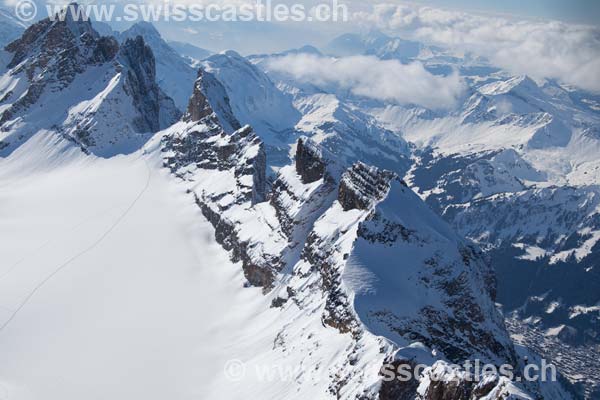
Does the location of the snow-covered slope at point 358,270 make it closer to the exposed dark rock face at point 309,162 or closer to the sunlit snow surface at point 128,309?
the exposed dark rock face at point 309,162

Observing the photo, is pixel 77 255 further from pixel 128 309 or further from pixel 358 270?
pixel 358 270

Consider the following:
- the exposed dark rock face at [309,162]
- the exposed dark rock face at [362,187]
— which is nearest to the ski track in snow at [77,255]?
the exposed dark rock face at [309,162]

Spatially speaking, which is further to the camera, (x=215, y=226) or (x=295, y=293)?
(x=215, y=226)

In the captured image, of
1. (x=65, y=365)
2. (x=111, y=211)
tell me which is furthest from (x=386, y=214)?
(x=111, y=211)

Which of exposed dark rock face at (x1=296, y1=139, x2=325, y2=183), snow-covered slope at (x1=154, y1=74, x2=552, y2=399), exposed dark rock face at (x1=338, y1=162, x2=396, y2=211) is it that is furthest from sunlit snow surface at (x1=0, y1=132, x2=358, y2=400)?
exposed dark rock face at (x1=296, y1=139, x2=325, y2=183)

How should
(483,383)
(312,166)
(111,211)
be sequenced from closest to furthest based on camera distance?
(483,383)
(312,166)
(111,211)

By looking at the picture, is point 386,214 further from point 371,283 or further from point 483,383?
point 483,383
